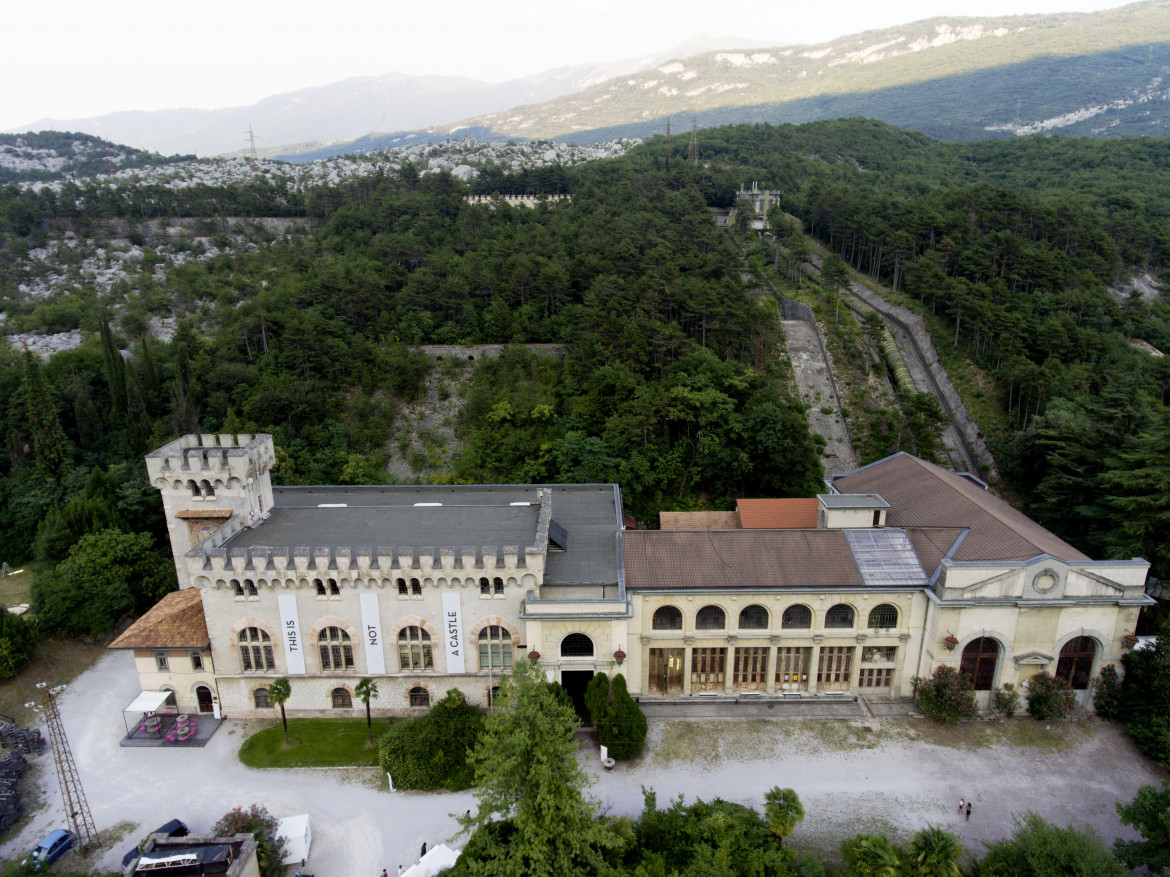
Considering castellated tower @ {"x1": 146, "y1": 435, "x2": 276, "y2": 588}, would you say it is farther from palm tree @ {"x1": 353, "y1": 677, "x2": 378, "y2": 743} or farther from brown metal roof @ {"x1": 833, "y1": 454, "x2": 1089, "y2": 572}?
brown metal roof @ {"x1": 833, "y1": 454, "x2": 1089, "y2": 572}

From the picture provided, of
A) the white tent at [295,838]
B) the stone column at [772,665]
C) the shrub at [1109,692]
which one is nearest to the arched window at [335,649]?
the white tent at [295,838]

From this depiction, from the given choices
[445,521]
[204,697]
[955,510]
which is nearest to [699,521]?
[955,510]

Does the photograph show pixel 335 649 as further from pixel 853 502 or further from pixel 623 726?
pixel 853 502

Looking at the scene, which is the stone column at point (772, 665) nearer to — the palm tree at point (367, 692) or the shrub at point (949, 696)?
the shrub at point (949, 696)

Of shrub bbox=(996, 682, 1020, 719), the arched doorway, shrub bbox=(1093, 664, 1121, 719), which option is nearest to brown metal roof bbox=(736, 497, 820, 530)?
shrub bbox=(996, 682, 1020, 719)

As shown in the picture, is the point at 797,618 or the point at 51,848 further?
the point at 797,618

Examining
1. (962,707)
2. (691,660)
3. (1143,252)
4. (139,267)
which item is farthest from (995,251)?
(139,267)
